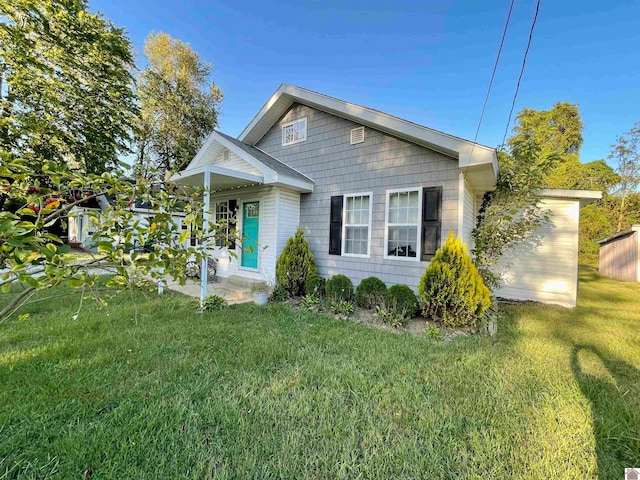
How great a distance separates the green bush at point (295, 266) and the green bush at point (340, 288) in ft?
2.19

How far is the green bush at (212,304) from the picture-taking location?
5512 millimetres

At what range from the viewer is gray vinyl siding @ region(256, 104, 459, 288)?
18.6ft

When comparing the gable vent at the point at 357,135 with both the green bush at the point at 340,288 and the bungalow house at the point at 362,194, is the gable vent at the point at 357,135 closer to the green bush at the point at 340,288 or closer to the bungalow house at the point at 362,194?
the bungalow house at the point at 362,194

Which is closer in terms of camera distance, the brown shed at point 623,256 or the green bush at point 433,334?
the green bush at point 433,334

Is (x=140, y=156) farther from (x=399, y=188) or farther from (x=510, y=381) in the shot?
(x=510, y=381)

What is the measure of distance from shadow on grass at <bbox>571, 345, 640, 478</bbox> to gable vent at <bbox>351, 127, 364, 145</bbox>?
5577 millimetres

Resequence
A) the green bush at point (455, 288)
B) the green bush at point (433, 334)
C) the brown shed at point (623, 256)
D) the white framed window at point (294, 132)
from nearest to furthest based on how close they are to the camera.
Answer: the green bush at point (433, 334)
the green bush at point (455, 288)
the white framed window at point (294, 132)
the brown shed at point (623, 256)

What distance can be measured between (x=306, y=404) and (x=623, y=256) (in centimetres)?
1709

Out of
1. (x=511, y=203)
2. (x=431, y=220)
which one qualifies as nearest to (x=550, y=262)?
(x=511, y=203)

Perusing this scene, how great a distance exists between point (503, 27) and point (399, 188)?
3057mm

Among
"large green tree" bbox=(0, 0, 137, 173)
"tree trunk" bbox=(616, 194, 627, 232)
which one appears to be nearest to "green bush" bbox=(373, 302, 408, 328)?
"large green tree" bbox=(0, 0, 137, 173)

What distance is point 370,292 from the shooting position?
233 inches

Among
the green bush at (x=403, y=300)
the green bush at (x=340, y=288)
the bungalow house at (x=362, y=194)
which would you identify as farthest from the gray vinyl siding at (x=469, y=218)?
the green bush at (x=340, y=288)

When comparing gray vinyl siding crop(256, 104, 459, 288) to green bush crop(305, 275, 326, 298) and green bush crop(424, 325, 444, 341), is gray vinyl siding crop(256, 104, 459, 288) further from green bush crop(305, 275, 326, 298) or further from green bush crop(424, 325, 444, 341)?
green bush crop(424, 325, 444, 341)
